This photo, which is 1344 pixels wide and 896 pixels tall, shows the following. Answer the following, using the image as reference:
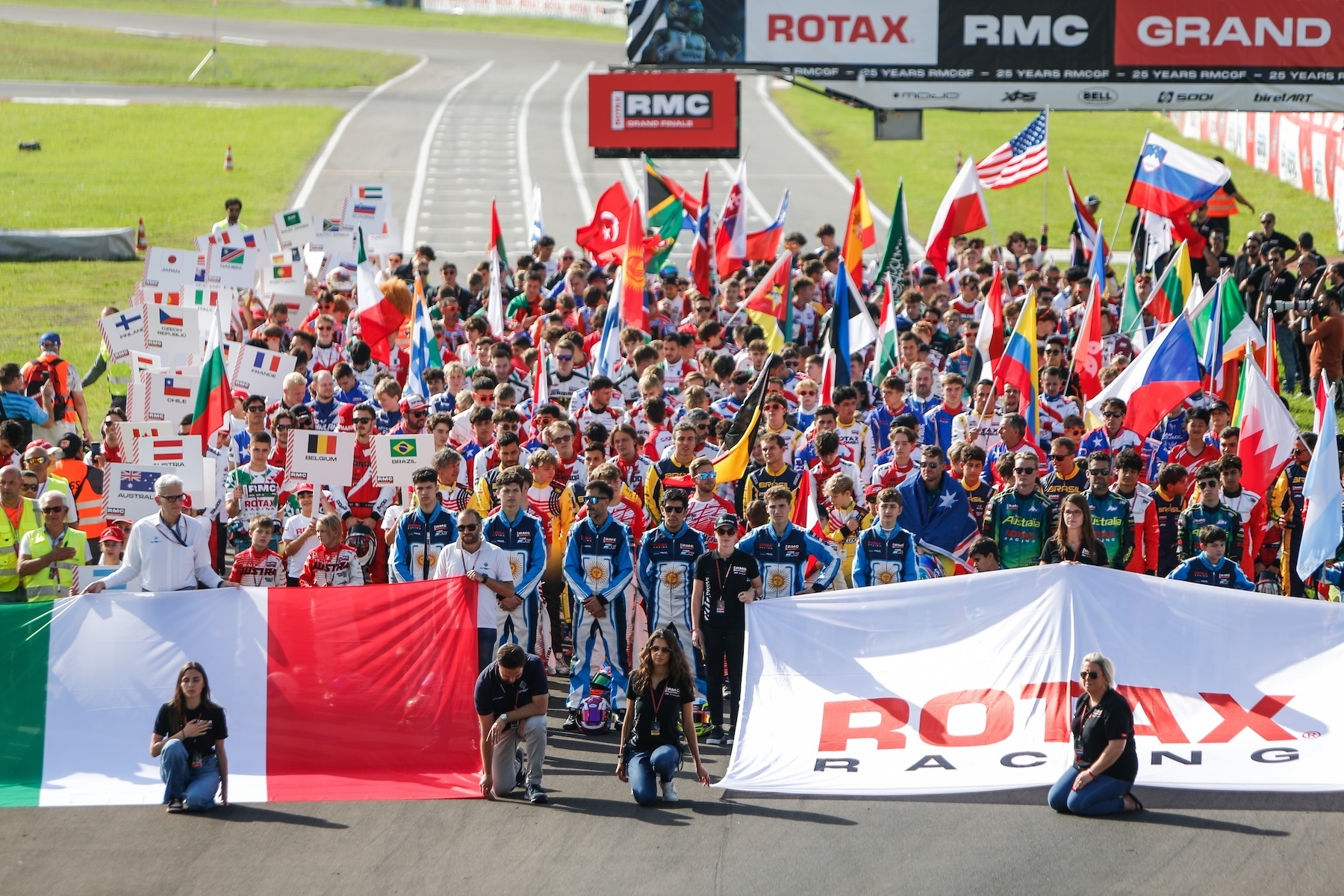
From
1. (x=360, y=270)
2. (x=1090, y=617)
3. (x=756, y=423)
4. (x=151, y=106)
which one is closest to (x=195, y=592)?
(x=756, y=423)

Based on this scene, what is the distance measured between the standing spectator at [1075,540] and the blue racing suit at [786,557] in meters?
1.74

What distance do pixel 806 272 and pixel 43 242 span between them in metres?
19.4

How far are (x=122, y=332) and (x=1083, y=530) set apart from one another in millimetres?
10579

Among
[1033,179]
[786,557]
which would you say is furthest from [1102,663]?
[1033,179]

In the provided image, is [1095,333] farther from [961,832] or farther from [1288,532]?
[961,832]

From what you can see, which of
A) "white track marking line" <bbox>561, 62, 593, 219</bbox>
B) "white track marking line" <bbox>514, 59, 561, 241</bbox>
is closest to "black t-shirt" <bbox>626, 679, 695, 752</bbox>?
"white track marking line" <bbox>514, 59, 561, 241</bbox>

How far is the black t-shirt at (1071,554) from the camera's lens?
12.5m

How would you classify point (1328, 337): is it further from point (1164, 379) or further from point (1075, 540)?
point (1075, 540)

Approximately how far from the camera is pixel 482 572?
472 inches

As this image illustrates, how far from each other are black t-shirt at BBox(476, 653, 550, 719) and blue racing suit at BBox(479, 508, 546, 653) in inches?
57.4

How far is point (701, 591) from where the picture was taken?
39.9ft

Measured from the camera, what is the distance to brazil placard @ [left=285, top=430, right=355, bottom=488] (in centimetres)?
1330

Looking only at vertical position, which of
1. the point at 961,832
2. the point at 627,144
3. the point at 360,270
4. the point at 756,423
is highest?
the point at 627,144

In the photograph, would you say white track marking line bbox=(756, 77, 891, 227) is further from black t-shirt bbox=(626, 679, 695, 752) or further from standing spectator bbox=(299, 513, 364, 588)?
black t-shirt bbox=(626, 679, 695, 752)
